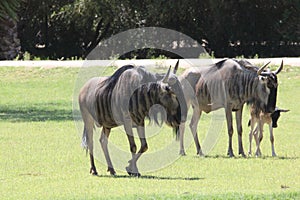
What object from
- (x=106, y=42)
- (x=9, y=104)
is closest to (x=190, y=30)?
(x=106, y=42)

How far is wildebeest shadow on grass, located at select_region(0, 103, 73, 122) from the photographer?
68.1ft

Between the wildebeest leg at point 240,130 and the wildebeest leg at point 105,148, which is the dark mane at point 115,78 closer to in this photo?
the wildebeest leg at point 105,148

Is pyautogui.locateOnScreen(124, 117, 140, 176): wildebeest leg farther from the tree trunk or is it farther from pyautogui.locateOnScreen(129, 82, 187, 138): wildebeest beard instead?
the tree trunk

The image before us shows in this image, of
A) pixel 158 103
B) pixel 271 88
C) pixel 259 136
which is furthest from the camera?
pixel 259 136

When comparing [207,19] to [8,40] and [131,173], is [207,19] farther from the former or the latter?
[131,173]

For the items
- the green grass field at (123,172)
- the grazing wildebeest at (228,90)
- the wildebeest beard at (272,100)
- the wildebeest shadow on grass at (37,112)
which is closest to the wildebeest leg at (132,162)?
the green grass field at (123,172)

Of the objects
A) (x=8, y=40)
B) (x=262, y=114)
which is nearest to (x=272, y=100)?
(x=262, y=114)

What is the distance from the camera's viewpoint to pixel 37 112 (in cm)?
2225

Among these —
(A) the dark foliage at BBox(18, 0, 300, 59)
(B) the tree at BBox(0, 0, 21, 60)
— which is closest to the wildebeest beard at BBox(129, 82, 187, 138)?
(B) the tree at BBox(0, 0, 21, 60)

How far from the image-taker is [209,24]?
36.4m

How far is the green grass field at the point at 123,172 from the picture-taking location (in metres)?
10.6

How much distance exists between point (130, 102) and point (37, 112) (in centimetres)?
1043

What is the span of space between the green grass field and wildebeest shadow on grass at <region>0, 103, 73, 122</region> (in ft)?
0.08

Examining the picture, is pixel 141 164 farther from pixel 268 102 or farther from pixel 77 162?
pixel 268 102
